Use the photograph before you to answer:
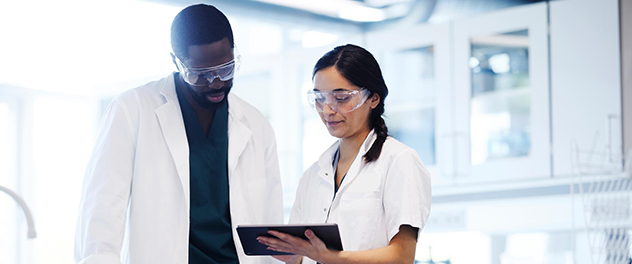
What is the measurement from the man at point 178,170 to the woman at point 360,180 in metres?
0.19

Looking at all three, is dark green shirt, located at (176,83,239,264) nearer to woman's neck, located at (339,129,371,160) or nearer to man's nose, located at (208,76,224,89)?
man's nose, located at (208,76,224,89)

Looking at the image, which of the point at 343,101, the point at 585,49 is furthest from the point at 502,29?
the point at 343,101

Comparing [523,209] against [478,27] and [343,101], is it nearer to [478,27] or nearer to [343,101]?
[478,27]

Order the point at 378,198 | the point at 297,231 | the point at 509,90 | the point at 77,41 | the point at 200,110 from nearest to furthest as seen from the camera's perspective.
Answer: the point at 297,231, the point at 378,198, the point at 200,110, the point at 509,90, the point at 77,41

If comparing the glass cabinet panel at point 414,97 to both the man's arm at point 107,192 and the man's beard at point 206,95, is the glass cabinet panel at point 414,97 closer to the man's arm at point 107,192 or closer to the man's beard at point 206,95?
the man's beard at point 206,95

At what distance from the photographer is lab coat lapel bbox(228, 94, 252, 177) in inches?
64.6

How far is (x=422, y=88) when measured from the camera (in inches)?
116

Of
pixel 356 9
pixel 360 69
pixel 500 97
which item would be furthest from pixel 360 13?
pixel 360 69

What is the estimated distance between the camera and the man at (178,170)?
1.46 metres

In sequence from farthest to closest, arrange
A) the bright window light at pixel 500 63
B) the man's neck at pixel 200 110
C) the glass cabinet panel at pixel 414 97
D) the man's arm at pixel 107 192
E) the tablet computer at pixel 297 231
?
the glass cabinet panel at pixel 414 97
the bright window light at pixel 500 63
the man's neck at pixel 200 110
the man's arm at pixel 107 192
the tablet computer at pixel 297 231

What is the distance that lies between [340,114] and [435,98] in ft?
4.90

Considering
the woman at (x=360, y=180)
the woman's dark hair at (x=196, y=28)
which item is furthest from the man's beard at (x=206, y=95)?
the woman at (x=360, y=180)

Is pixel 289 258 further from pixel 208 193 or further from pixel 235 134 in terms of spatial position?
pixel 235 134

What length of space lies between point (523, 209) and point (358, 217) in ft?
5.83
